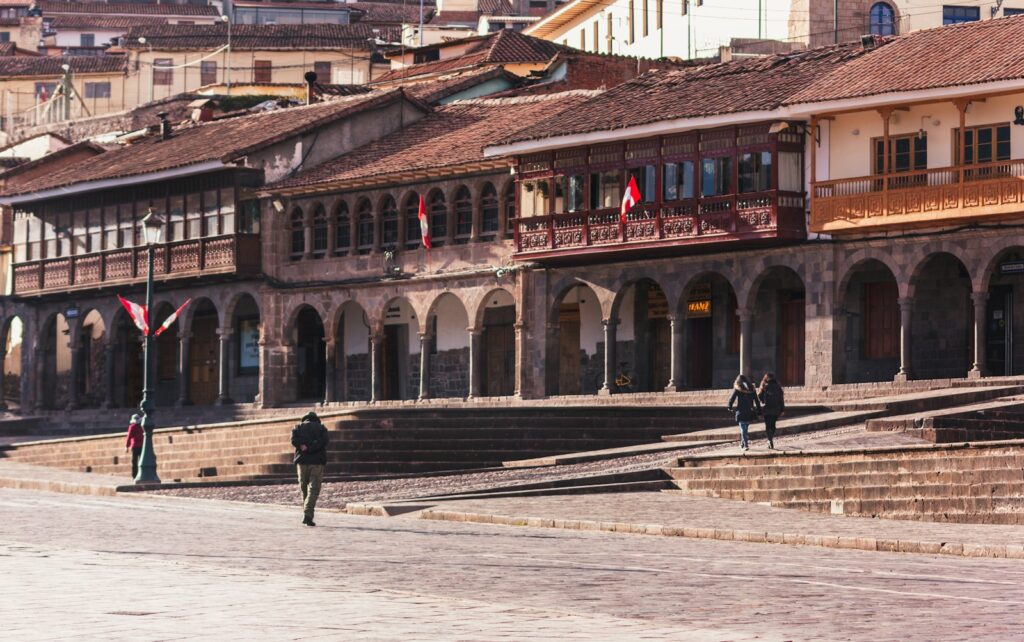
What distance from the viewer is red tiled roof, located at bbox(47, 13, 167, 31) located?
106875 millimetres

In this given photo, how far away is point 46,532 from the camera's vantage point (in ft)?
74.9

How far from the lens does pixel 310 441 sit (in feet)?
82.5

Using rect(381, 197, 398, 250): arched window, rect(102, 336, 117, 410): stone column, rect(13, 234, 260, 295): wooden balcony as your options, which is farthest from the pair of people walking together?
rect(102, 336, 117, 410): stone column

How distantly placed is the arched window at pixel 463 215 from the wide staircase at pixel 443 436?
1096cm

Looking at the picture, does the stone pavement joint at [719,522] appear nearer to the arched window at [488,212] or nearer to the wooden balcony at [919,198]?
the wooden balcony at [919,198]

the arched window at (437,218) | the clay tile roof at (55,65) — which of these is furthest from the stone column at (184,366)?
the clay tile roof at (55,65)

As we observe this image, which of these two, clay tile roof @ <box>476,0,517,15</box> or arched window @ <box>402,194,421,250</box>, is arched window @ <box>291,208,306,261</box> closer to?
arched window @ <box>402,194,421,250</box>

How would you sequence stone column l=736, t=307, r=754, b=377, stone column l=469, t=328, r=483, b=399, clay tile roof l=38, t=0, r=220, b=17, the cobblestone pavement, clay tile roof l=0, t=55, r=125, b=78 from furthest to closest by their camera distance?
clay tile roof l=38, t=0, r=220, b=17
clay tile roof l=0, t=55, r=125, b=78
stone column l=469, t=328, r=483, b=399
stone column l=736, t=307, r=754, b=377
the cobblestone pavement

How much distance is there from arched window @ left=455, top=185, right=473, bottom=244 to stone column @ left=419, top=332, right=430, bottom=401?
248 centimetres

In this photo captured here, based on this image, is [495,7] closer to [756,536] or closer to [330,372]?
[330,372]

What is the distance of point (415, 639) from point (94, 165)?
1909 inches

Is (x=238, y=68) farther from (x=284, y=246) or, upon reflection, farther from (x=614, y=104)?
(x=614, y=104)

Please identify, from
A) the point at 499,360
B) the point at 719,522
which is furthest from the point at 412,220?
the point at 719,522

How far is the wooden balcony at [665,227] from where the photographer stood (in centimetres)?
4000
